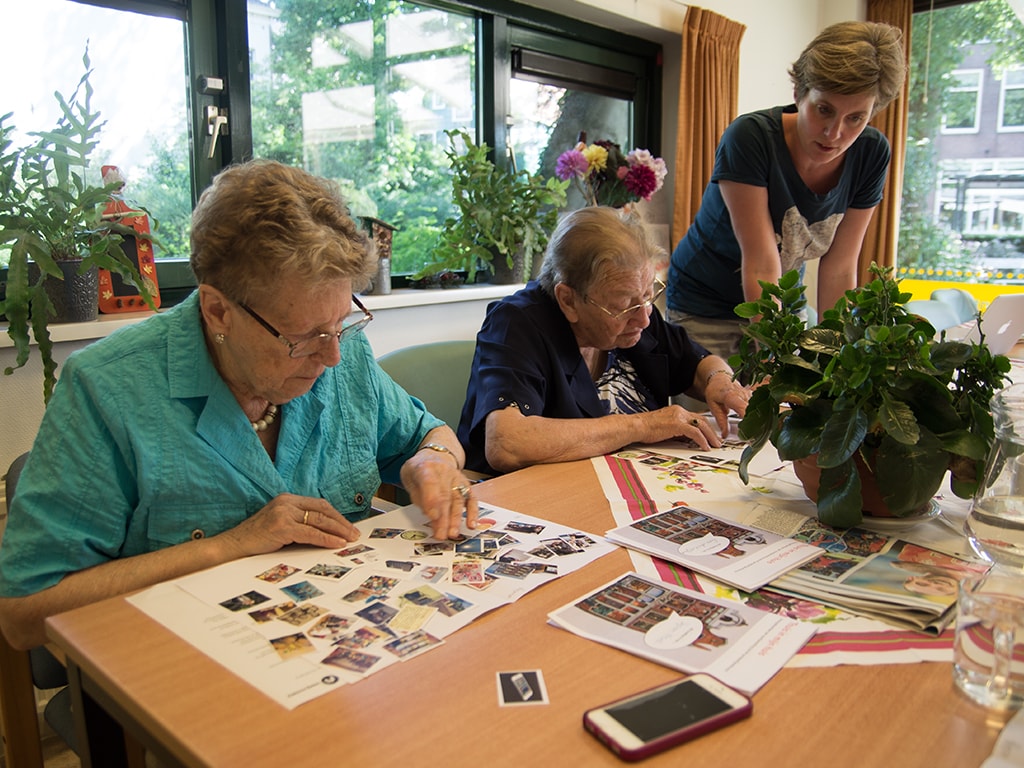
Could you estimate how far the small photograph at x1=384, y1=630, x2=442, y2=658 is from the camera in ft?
2.93

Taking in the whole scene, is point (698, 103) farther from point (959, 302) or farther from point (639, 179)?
point (959, 302)

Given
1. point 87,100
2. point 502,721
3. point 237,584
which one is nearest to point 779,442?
point 502,721

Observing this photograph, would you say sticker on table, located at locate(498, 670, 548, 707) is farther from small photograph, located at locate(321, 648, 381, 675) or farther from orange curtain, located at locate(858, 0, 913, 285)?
orange curtain, located at locate(858, 0, 913, 285)

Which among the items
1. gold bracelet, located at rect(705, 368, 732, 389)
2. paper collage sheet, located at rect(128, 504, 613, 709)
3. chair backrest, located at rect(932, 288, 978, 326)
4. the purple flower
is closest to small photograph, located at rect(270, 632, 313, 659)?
paper collage sheet, located at rect(128, 504, 613, 709)

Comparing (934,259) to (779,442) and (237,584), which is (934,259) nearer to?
(779,442)

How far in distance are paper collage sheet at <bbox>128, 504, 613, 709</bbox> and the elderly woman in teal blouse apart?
0.16ft

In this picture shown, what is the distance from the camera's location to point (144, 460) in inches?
44.4

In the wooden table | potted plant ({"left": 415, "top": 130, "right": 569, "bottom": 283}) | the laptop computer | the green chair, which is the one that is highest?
potted plant ({"left": 415, "top": 130, "right": 569, "bottom": 283})

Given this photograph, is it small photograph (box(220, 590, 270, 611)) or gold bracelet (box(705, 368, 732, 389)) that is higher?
gold bracelet (box(705, 368, 732, 389))

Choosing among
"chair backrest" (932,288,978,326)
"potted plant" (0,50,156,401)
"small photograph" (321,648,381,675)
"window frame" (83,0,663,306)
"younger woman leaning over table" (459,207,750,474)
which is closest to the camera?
"small photograph" (321,648,381,675)

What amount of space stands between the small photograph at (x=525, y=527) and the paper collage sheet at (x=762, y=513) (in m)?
0.13

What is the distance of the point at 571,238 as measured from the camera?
1824mm

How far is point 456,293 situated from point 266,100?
884mm

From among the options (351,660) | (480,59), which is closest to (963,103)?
(480,59)
